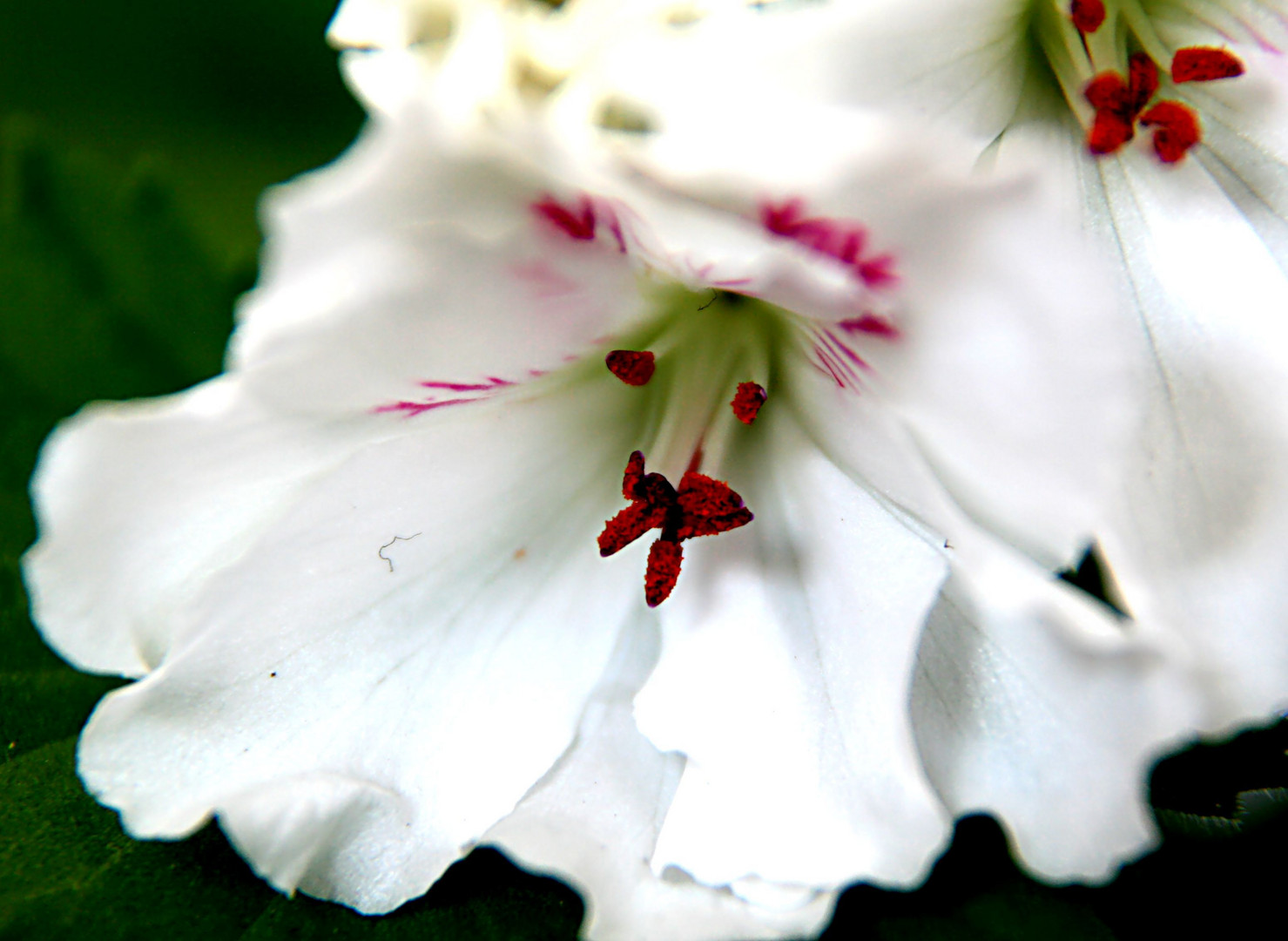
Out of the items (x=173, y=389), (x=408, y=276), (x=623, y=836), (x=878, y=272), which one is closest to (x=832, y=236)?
(x=878, y=272)

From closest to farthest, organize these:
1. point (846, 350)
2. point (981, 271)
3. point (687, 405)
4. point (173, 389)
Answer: point (981, 271), point (846, 350), point (687, 405), point (173, 389)

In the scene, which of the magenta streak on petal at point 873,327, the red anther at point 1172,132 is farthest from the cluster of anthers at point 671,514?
the red anther at point 1172,132

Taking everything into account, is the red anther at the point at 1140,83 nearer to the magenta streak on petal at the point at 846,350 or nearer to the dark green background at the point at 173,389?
the magenta streak on petal at the point at 846,350

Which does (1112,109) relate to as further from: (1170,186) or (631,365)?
(631,365)

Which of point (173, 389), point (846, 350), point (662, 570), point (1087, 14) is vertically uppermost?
Answer: point (1087, 14)

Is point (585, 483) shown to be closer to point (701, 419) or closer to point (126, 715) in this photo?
point (701, 419)

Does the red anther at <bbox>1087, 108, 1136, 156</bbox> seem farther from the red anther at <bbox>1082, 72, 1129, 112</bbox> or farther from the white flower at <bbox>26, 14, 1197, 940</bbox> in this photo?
the white flower at <bbox>26, 14, 1197, 940</bbox>

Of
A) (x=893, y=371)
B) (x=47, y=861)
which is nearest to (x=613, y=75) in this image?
(x=893, y=371)

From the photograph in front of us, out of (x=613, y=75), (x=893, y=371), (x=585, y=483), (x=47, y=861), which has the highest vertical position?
(x=613, y=75)
